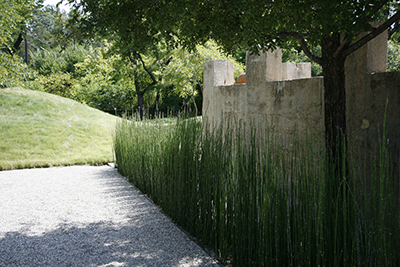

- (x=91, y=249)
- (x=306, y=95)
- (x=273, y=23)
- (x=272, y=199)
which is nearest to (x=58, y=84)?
(x=91, y=249)

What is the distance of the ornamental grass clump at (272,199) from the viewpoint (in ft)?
6.05

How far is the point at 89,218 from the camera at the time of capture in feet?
14.2

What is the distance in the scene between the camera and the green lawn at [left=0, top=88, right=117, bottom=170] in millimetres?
8773

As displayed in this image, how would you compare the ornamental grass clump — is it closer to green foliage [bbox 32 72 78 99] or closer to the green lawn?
the green lawn

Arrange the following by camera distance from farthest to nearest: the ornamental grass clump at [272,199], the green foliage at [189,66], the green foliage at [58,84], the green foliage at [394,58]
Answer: the green foliage at [58,84] → the green foliage at [189,66] → the green foliage at [394,58] → the ornamental grass clump at [272,199]

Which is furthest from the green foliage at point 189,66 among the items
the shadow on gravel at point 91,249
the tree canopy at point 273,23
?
the shadow on gravel at point 91,249

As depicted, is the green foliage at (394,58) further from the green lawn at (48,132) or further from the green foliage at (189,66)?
the green lawn at (48,132)

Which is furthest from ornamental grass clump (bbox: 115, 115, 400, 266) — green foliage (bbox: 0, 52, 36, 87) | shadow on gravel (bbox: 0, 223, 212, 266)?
green foliage (bbox: 0, 52, 36, 87)

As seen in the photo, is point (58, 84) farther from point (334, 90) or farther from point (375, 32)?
point (375, 32)

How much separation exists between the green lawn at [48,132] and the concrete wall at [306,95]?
15.3 ft

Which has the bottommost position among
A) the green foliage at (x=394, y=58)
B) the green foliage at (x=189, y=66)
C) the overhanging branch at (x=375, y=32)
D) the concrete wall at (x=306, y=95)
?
the concrete wall at (x=306, y=95)

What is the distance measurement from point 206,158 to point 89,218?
184cm

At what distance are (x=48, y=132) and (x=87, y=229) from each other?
6.89 meters

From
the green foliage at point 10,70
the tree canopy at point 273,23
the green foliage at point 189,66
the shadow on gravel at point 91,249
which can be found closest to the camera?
the tree canopy at point 273,23
